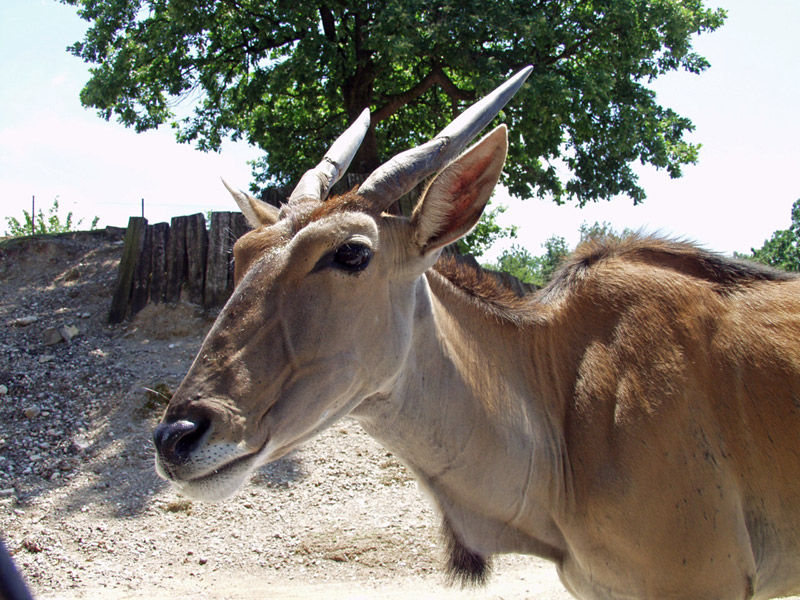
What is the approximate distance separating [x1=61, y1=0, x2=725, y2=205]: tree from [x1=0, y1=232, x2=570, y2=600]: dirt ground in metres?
7.12

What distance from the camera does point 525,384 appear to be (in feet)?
13.0

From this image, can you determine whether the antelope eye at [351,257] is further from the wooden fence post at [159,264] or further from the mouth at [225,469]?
the wooden fence post at [159,264]

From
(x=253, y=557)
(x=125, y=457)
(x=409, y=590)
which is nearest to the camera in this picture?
(x=409, y=590)

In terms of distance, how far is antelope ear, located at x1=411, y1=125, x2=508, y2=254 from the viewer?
11.0ft

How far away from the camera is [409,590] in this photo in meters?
6.69

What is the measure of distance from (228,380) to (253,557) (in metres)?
5.22

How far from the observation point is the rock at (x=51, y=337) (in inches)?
453

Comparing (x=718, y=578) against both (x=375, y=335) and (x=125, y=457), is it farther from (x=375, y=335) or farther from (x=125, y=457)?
(x=125, y=457)

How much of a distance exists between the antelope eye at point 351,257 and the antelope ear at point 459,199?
0.35 m

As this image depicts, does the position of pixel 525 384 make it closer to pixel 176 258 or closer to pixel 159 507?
pixel 159 507

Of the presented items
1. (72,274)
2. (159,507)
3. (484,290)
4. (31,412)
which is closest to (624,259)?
(484,290)

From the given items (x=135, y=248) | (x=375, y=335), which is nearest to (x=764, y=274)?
(x=375, y=335)

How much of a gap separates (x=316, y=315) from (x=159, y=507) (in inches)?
240

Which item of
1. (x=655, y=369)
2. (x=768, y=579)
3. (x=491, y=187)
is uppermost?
(x=491, y=187)
